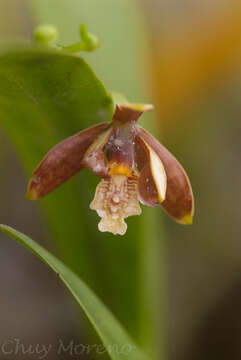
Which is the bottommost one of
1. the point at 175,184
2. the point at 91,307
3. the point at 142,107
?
the point at 91,307

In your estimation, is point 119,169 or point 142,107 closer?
point 142,107

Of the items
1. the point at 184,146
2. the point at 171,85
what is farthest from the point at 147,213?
the point at 171,85

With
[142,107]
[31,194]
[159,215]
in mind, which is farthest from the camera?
[159,215]

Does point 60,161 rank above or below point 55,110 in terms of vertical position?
below

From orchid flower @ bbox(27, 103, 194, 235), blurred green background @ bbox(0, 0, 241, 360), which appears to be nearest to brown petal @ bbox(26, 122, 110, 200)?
orchid flower @ bbox(27, 103, 194, 235)

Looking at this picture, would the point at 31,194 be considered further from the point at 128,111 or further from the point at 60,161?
the point at 128,111

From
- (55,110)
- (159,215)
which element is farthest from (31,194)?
(159,215)

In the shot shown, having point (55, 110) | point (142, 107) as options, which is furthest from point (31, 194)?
point (142, 107)

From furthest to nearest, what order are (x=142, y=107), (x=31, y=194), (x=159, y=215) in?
(x=159, y=215) < (x=31, y=194) < (x=142, y=107)
